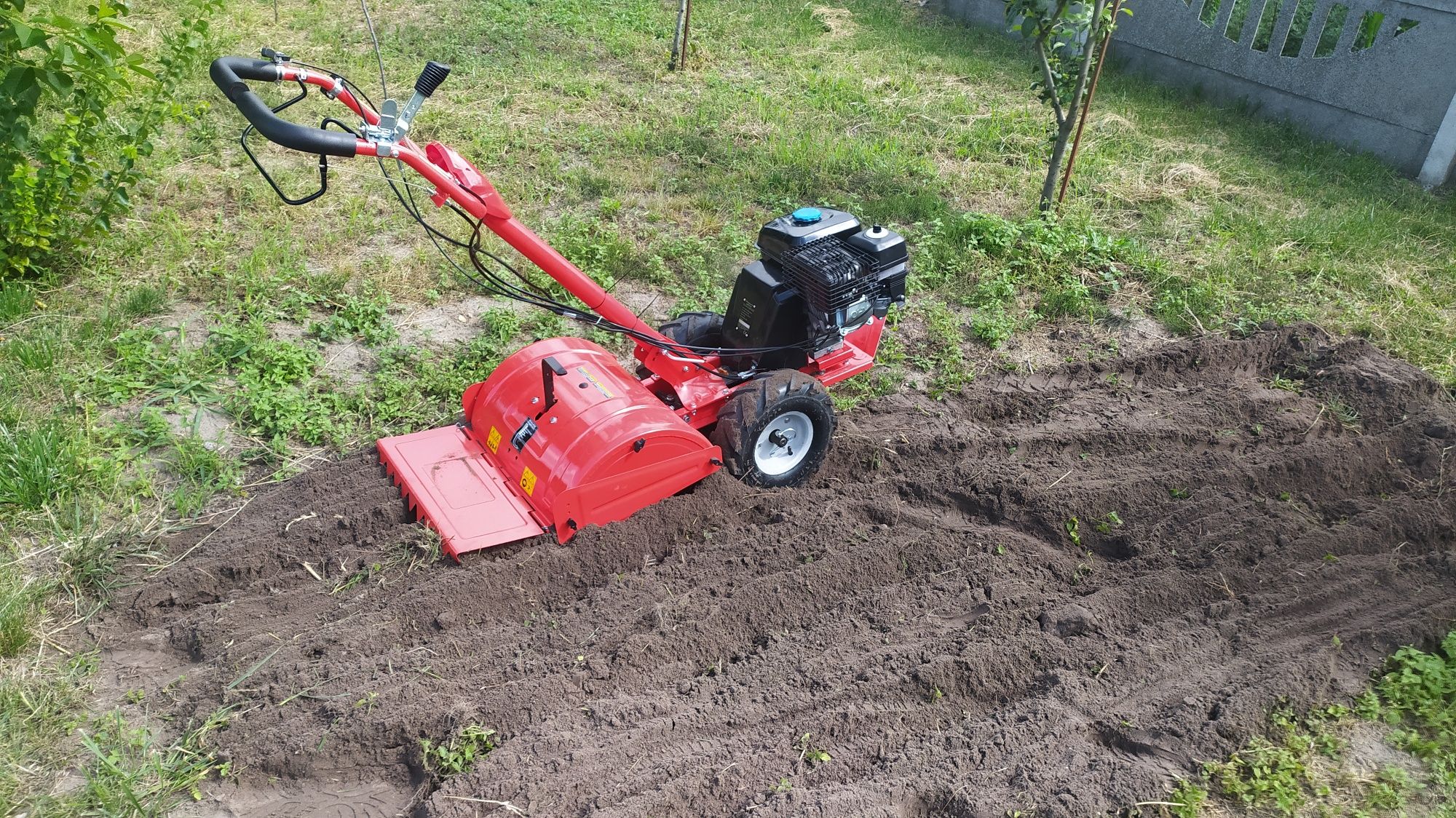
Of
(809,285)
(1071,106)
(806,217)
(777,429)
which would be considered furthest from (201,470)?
(1071,106)

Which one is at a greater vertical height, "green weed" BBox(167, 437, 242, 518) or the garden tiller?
the garden tiller

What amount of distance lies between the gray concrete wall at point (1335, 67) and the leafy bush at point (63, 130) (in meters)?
8.98

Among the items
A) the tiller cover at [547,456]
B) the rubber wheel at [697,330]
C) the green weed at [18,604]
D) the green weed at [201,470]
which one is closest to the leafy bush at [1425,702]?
the tiller cover at [547,456]

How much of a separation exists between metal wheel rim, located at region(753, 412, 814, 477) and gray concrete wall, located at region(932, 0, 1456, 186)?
270 inches

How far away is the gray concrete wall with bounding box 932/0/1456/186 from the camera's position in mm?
8336

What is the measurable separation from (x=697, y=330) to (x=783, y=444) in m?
0.83

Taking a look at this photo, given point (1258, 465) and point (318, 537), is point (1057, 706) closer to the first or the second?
point (1258, 465)

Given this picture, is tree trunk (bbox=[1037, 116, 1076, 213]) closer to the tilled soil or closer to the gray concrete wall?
the tilled soil

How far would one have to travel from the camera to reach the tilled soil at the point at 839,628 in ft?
10.9

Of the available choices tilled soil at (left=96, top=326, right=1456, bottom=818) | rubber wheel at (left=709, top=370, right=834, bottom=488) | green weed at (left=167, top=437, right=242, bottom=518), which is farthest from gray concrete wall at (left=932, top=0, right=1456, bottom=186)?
green weed at (left=167, top=437, right=242, bottom=518)

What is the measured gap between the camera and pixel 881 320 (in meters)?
5.27

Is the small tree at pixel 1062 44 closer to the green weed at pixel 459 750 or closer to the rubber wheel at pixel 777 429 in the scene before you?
the rubber wheel at pixel 777 429

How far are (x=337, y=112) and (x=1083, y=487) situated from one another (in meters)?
6.72

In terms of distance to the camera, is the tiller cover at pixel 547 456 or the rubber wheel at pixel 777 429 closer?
the tiller cover at pixel 547 456
